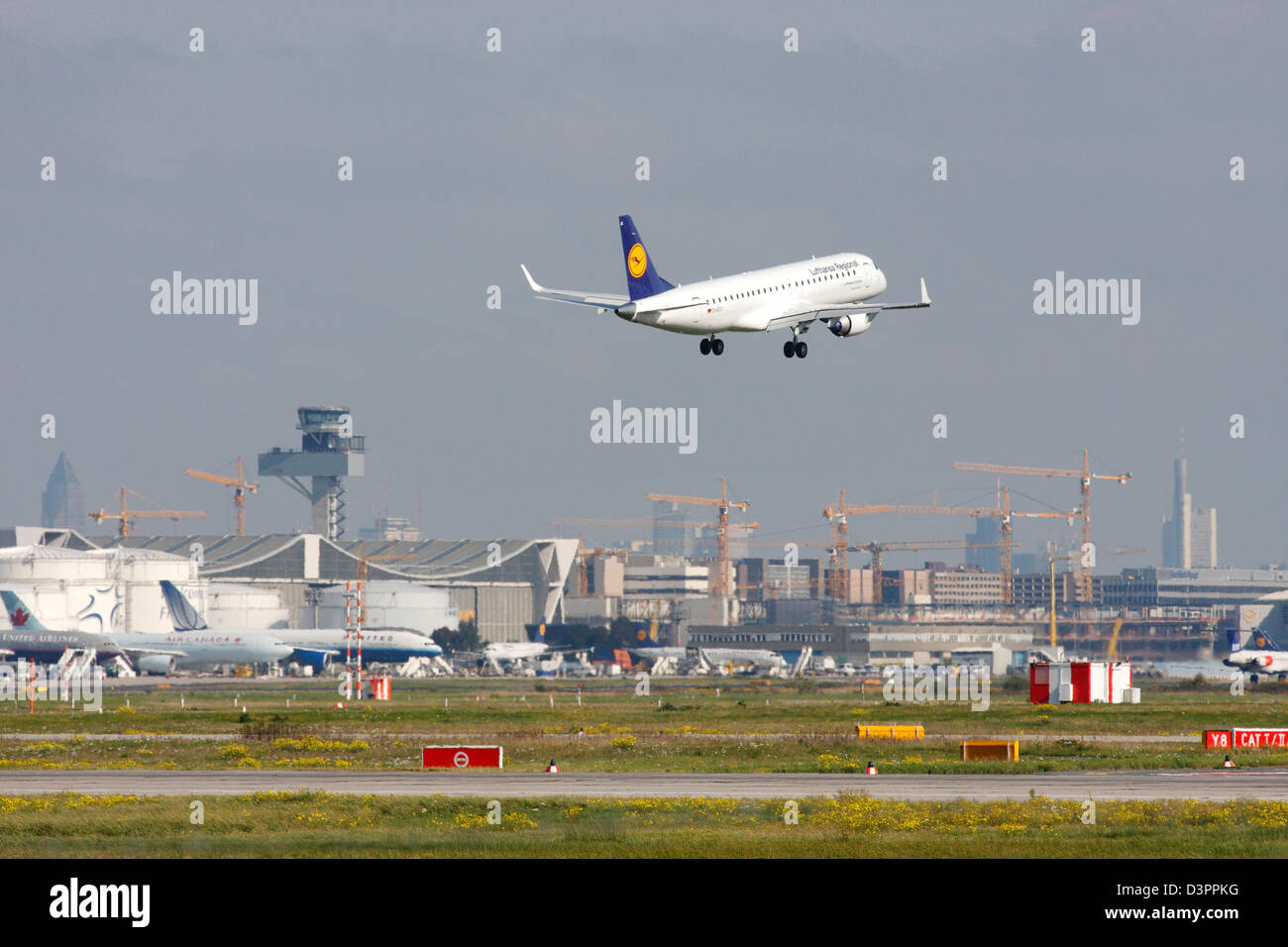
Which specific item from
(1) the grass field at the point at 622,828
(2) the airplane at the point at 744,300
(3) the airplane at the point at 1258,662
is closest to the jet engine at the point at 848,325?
(2) the airplane at the point at 744,300

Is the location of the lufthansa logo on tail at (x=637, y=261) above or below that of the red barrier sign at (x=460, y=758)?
above

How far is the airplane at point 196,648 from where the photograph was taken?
19250 cm

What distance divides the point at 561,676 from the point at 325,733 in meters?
128

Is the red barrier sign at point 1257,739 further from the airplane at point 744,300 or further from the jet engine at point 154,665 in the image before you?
the jet engine at point 154,665

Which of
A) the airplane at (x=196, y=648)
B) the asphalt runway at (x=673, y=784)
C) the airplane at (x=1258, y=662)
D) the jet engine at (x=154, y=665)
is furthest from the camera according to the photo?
the airplane at (x=196, y=648)

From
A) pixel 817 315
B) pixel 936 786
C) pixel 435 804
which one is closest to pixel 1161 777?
pixel 936 786

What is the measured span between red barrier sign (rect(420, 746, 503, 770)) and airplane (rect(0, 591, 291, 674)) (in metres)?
146

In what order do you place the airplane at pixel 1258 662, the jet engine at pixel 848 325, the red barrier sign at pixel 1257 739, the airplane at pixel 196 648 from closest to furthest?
the red barrier sign at pixel 1257 739 → the jet engine at pixel 848 325 → the airplane at pixel 1258 662 → the airplane at pixel 196 648

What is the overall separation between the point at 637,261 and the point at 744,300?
5.19 meters

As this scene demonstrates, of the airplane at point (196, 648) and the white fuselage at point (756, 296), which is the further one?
the airplane at point (196, 648)

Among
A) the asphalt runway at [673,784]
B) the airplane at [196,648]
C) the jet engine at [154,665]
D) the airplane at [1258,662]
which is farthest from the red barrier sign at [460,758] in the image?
the airplane at [196,648]

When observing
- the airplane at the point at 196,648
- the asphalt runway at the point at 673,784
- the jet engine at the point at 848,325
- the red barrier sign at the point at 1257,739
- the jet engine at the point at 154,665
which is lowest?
the jet engine at the point at 154,665
